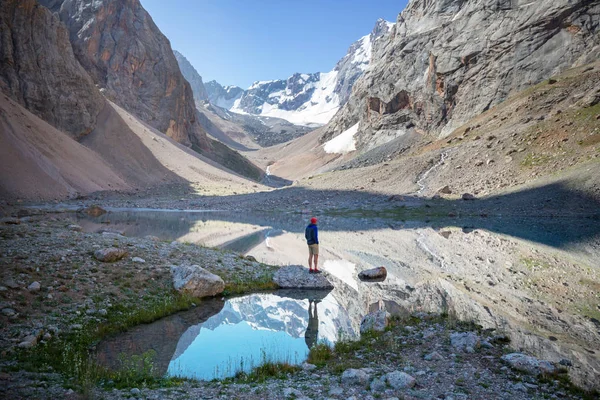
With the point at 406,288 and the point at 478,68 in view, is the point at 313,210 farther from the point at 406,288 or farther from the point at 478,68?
the point at 478,68

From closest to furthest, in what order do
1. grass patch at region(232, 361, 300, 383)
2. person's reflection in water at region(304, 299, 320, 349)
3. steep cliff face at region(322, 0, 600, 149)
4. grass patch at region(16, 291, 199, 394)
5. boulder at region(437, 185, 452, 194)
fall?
grass patch at region(16, 291, 199, 394) → grass patch at region(232, 361, 300, 383) → person's reflection in water at region(304, 299, 320, 349) → boulder at region(437, 185, 452, 194) → steep cliff face at region(322, 0, 600, 149)

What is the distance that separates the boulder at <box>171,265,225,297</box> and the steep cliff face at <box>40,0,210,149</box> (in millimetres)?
85211

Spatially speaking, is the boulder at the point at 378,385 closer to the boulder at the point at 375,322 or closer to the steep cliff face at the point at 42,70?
the boulder at the point at 375,322

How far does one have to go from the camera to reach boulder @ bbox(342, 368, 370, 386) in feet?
21.8

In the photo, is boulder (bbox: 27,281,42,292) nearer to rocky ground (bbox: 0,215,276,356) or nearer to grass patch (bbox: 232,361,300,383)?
rocky ground (bbox: 0,215,276,356)

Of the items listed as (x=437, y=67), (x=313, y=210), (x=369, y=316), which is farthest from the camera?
(x=437, y=67)

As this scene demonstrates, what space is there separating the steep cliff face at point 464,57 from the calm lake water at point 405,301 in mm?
42620

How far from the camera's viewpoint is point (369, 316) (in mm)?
10156

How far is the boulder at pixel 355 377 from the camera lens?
6642 millimetres

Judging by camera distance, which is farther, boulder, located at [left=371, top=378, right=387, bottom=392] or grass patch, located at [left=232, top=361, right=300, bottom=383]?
grass patch, located at [left=232, top=361, right=300, bottom=383]

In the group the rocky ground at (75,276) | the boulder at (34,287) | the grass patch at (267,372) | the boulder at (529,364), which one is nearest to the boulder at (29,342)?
the rocky ground at (75,276)

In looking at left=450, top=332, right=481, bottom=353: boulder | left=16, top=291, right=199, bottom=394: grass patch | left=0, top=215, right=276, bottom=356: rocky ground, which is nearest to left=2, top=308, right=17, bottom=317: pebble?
left=0, top=215, right=276, bottom=356: rocky ground

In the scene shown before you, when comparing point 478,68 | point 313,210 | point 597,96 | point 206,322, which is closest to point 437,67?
point 478,68

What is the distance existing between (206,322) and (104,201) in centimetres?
4062
